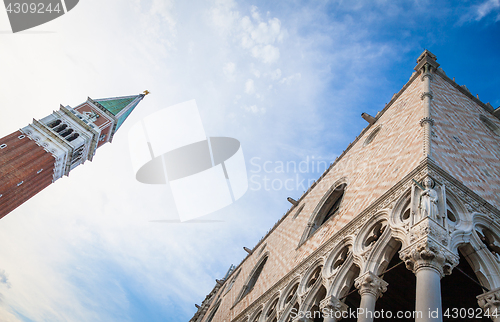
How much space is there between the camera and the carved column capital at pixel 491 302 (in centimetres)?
577

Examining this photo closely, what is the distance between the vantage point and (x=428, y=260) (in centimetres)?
562

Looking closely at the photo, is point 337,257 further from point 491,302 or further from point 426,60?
point 426,60

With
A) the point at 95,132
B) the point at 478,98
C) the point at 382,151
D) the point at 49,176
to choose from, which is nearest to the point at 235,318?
the point at 382,151

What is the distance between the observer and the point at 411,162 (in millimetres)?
7848

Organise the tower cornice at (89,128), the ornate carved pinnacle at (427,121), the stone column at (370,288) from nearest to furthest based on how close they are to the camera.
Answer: the stone column at (370,288), the ornate carved pinnacle at (427,121), the tower cornice at (89,128)

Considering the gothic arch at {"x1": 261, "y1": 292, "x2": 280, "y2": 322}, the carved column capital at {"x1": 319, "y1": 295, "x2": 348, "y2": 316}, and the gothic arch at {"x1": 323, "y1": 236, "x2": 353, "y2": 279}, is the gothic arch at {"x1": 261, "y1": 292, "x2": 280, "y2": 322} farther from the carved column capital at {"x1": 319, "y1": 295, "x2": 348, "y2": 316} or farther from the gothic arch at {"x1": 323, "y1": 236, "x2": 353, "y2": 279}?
the carved column capital at {"x1": 319, "y1": 295, "x2": 348, "y2": 316}

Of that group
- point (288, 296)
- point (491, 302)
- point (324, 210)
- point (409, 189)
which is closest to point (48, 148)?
point (324, 210)

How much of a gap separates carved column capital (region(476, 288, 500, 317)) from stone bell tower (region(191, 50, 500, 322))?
1 centimetres

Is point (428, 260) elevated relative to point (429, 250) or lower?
lower

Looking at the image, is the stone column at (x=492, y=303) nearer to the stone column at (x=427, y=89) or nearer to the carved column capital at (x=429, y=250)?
the carved column capital at (x=429, y=250)

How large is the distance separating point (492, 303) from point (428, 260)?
1.34m

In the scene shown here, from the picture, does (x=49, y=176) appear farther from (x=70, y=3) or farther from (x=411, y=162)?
(x=411, y=162)

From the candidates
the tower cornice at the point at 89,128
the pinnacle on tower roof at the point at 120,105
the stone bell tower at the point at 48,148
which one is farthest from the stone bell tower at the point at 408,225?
the pinnacle on tower roof at the point at 120,105

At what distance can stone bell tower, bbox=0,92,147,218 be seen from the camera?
34.2 metres
